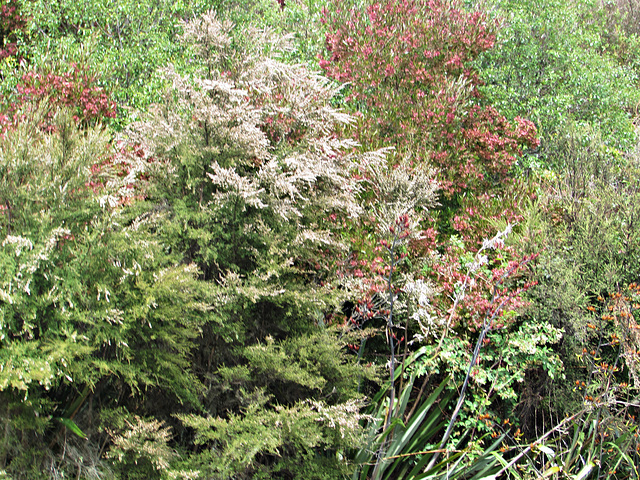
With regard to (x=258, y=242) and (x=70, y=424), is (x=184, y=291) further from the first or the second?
(x=70, y=424)

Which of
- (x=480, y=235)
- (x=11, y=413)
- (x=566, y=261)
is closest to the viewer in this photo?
(x=11, y=413)

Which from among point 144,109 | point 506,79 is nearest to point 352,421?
point 144,109

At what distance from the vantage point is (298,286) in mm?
5426

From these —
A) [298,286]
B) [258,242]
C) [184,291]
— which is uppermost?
[258,242]

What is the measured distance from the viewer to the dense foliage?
423 centimetres

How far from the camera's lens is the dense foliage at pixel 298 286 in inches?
167

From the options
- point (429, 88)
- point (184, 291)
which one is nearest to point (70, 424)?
point (184, 291)

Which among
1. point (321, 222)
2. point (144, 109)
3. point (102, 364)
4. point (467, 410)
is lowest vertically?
point (467, 410)

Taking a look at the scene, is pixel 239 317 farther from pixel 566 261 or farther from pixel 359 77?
pixel 359 77

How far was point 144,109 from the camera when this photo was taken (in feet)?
25.5

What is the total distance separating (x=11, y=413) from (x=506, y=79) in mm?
9489

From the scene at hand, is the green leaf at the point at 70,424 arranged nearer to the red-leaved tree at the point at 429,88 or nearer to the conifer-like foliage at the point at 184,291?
the conifer-like foliage at the point at 184,291

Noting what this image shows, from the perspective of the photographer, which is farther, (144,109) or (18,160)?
(144,109)

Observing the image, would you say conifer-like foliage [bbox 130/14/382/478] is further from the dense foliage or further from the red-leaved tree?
the red-leaved tree
